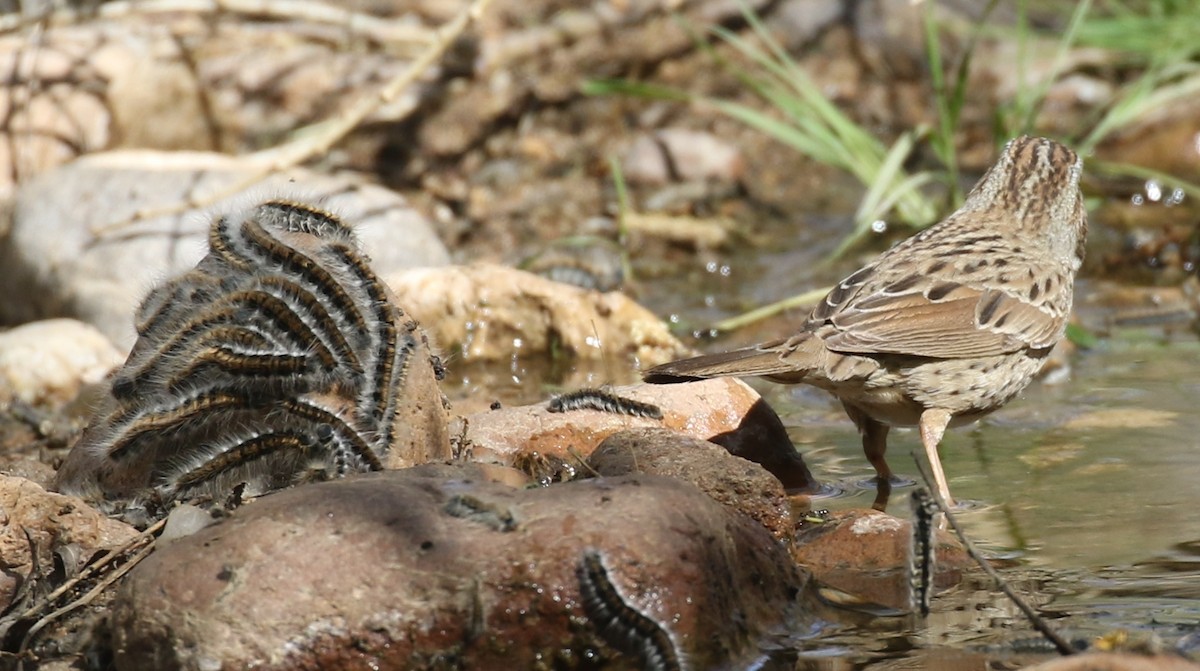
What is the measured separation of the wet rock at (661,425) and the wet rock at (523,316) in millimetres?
1854

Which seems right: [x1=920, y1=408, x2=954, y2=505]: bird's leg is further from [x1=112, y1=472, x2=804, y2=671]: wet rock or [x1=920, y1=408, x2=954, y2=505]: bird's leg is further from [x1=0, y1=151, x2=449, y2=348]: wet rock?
[x1=0, y1=151, x2=449, y2=348]: wet rock

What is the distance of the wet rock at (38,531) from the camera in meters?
4.33

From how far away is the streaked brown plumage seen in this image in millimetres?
5777

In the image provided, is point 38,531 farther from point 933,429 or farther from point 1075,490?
point 1075,490

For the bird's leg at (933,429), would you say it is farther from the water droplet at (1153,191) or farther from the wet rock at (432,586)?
the water droplet at (1153,191)

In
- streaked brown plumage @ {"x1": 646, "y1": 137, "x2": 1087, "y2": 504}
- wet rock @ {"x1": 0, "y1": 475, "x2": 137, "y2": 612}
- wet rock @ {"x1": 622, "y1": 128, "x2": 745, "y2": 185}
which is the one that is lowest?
wet rock @ {"x1": 0, "y1": 475, "x2": 137, "y2": 612}

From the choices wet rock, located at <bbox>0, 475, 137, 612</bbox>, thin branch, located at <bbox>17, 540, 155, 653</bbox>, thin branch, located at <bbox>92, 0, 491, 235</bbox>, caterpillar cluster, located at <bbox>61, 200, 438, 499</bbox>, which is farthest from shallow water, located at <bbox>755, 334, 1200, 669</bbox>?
thin branch, located at <bbox>92, 0, 491, 235</bbox>

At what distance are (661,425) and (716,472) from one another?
0.98 meters

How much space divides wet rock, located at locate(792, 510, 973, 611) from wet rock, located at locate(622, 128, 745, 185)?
631 cm

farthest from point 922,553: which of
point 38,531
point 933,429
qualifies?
point 38,531

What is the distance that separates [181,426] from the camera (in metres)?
4.81

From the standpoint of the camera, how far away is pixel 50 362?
759cm

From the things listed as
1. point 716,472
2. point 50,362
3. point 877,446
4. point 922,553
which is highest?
point 50,362

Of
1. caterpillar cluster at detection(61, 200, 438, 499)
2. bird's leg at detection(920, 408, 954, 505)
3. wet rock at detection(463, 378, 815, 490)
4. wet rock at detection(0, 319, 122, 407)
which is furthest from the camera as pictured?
wet rock at detection(0, 319, 122, 407)
